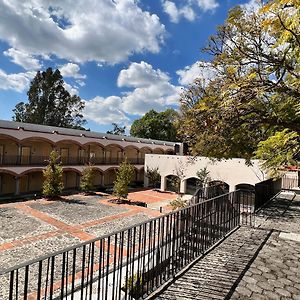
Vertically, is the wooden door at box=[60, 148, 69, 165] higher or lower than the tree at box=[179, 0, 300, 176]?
lower

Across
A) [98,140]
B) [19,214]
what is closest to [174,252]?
[19,214]

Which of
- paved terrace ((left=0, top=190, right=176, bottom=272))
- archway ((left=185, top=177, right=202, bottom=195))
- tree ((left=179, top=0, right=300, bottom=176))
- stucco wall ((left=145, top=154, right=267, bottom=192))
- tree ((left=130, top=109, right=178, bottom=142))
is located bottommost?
paved terrace ((left=0, top=190, right=176, bottom=272))

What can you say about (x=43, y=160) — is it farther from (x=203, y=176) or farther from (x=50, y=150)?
(x=203, y=176)

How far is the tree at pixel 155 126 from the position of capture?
55.7m

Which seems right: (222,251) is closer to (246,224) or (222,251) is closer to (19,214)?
(246,224)

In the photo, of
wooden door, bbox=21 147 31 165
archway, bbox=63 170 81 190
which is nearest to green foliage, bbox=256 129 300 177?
wooden door, bbox=21 147 31 165

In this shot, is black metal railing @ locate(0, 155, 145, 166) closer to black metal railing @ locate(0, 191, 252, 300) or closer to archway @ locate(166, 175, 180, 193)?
archway @ locate(166, 175, 180, 193)

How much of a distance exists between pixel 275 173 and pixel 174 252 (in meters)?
5.03

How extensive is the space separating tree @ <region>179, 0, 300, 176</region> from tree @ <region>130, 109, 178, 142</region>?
44.4 m

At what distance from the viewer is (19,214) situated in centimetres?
1794

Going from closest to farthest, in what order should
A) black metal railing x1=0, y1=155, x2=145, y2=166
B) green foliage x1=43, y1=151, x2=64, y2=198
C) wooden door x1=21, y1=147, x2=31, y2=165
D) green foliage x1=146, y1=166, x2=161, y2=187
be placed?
green foliage x1=43, y1=151, x2=64, y2=198 → black metal railing x1=0, y1=155, x2=145, y2=166 → wooden door x1=21, y1=147, x2=31, y2=165 → green foliage x1=146, y1=166, x2=161, y2=187

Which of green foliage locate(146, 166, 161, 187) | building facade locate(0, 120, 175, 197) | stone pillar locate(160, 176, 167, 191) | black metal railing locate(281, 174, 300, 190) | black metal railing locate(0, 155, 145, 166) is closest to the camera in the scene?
black metal railing locate(281, 174, 300, 190)

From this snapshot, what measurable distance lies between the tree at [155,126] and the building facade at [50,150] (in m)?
15.6

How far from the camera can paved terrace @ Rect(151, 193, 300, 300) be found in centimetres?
473
